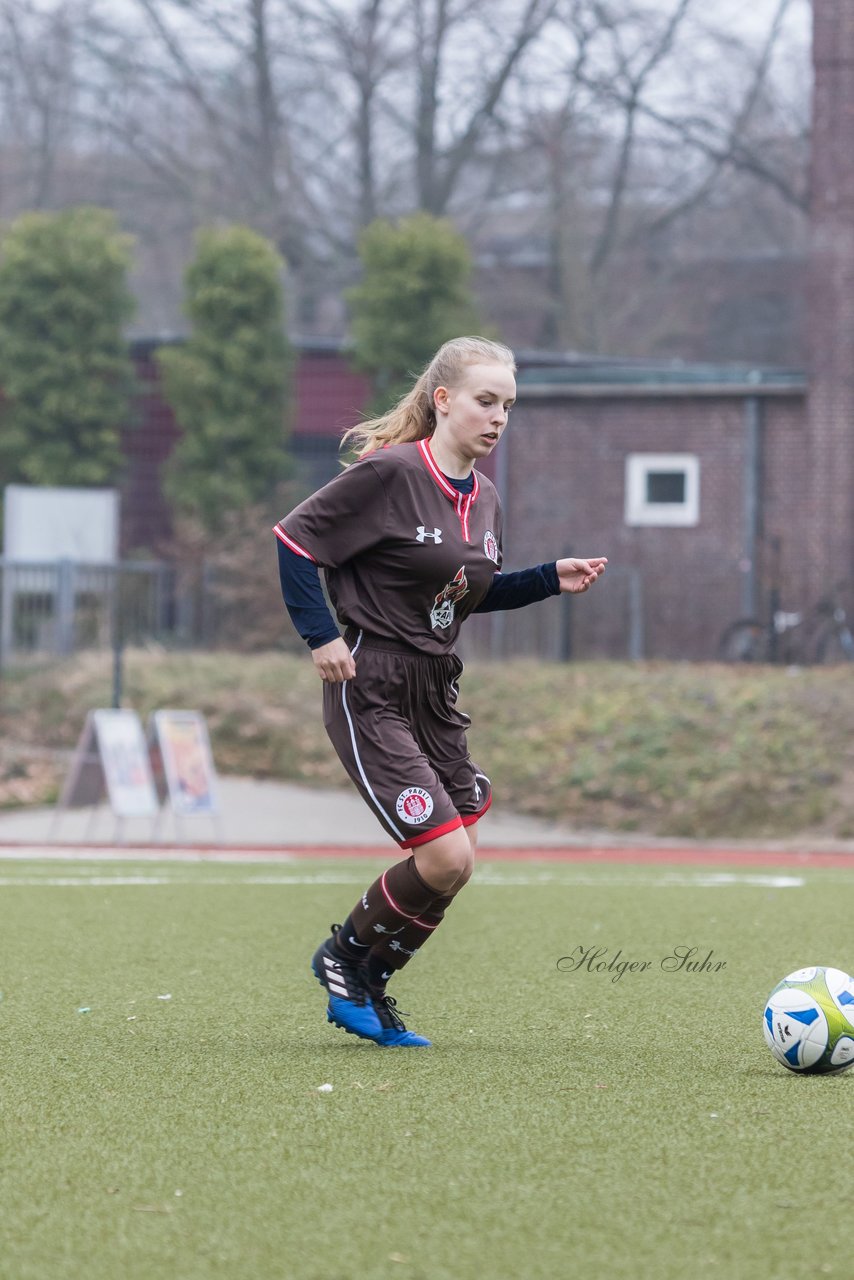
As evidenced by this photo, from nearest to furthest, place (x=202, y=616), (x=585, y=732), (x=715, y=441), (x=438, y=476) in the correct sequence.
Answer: (x=438, y=476), (x=585, y=732), (x=202, y=616), (x=715, y=441)

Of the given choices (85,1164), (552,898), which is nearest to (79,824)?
(552,898)

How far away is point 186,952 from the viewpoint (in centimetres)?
779

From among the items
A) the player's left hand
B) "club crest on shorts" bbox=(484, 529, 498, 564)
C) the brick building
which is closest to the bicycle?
the brick building

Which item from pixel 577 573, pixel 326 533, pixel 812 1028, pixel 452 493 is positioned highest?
pixel 452 493

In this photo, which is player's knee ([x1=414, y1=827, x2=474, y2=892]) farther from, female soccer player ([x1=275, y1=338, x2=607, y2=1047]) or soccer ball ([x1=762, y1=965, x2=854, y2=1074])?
soccer ball ([x1=762, y1=965, x2=854, y2=1074])

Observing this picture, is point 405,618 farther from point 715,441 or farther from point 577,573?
point 715,441

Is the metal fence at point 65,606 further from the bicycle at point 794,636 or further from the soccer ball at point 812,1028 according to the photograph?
the soccer ball at point 812,1028

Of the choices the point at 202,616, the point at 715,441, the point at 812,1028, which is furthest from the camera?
the point at 715,441

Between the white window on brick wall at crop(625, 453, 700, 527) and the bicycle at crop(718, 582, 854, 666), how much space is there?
3528 millimetres

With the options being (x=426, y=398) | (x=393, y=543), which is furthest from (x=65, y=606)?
(x=393, y=543)

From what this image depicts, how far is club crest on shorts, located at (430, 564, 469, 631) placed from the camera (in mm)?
5270

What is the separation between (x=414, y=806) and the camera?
201 inches

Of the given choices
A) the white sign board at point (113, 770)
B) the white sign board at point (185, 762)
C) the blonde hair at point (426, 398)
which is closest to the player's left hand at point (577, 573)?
the blonde hair at point (426, 398)

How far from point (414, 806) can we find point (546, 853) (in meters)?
10.3
